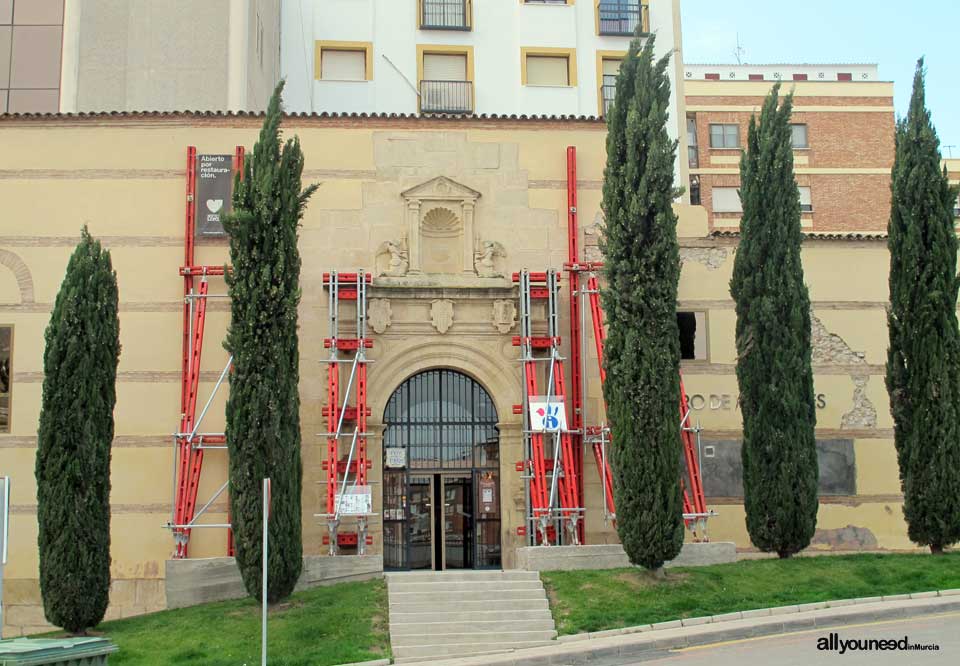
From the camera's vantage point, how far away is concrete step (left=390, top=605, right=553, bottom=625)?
17938 mm

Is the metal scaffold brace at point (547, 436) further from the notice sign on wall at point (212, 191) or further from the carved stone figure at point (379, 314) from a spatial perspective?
the notice sign on wall at point (212, 191)

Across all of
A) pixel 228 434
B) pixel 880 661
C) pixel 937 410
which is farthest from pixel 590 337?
pixel 880 661

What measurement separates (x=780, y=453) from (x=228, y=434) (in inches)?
374

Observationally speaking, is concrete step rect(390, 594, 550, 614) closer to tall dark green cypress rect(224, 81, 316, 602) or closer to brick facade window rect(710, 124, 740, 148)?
tall dark green cypress rect(224, 81, 316, 602)

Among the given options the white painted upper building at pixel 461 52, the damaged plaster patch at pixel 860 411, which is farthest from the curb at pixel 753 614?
the white painted upper building at pixel 461 52

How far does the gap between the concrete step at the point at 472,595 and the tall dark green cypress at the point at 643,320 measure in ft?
5.74

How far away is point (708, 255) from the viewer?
25.0 m

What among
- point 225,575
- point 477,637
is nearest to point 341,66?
point 225,575

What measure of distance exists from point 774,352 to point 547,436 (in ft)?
15.5

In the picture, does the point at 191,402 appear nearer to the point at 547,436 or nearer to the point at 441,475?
the point at 441,475

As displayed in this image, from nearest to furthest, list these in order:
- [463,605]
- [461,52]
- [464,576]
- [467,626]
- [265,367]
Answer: [467,626] → [463,605] → [265,367] → [464,576] → [461,52]

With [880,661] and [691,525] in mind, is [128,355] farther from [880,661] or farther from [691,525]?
[880,661]

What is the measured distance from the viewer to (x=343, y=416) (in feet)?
74.0

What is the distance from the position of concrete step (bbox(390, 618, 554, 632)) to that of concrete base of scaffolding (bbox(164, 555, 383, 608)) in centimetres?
226
